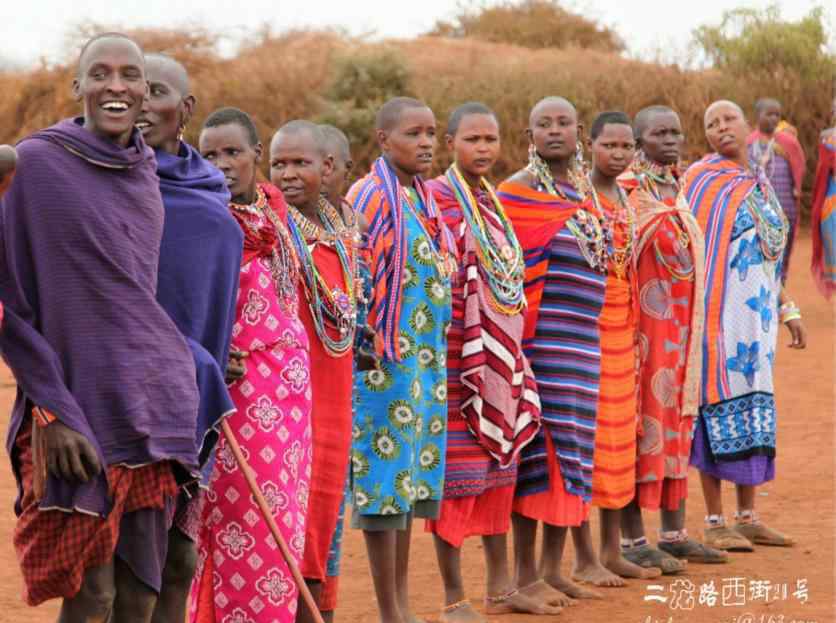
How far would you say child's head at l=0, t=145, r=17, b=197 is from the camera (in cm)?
412

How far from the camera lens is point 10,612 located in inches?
289

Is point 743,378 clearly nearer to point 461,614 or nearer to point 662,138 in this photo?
point 662,138

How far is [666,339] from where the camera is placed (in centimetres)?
871

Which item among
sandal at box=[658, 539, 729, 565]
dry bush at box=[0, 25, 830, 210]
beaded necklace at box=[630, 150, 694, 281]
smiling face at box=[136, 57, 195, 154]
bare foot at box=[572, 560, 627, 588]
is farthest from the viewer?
dry bush at box=[0, 25, 830, 210]

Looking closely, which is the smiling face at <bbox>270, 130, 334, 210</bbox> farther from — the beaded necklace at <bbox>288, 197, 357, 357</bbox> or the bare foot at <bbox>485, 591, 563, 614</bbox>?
the bare foot at <bbox>485, 591, 563, 614</bbox>

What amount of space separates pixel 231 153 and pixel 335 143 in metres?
1.28

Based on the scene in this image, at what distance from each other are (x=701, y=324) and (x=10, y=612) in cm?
416

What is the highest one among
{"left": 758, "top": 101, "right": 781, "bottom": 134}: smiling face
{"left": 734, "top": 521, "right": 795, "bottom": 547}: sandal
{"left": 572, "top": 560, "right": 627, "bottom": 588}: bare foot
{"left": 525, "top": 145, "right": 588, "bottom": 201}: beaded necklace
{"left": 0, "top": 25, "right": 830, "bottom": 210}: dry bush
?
{"left": 0, "top": 25, "right": 830, "bottom": 210}: dry bush

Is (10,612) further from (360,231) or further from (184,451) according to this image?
(184,451)

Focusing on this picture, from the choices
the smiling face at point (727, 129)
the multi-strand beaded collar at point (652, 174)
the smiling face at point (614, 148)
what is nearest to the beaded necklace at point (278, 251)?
the smiling face at point (614, 148)

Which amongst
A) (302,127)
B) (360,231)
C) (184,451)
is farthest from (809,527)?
(184,451)

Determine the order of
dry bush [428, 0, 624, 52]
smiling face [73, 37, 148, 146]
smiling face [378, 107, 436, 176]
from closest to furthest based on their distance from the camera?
smiling face [73, 37, 148, 146] → smiling face [378, 107, 436, 176] → dry bush [428, 0, 624, 52]

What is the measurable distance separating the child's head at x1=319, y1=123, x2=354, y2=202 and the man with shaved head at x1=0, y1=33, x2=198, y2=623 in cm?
190

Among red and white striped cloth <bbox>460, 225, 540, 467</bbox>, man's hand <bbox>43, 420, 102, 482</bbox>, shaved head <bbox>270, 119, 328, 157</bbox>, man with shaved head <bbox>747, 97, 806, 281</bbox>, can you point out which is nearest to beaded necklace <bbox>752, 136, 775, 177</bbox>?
man with shaved head <bbox>747, 97, 806, 281</bbox>
